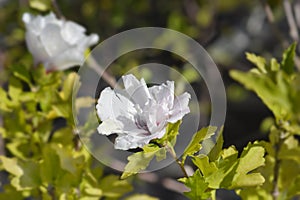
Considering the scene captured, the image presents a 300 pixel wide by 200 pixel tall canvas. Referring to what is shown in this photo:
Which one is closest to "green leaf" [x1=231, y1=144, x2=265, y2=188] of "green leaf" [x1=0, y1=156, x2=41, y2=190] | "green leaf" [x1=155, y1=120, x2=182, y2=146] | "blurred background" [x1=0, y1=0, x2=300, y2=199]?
"green leaf" [x1=155, y1=120, x2=182, y2=146]

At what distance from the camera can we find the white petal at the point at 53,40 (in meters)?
1.28

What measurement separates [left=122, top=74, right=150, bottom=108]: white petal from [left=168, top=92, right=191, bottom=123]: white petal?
45mm

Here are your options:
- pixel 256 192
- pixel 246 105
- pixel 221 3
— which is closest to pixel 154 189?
pixel 246 105

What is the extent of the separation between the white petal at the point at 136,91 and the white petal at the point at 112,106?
0.01 meters

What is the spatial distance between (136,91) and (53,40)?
0.45m

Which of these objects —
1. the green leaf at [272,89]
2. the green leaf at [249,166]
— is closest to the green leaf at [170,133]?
the green leaf at [249,166]

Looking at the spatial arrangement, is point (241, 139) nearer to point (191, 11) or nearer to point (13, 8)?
point (191, 11)

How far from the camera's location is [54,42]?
130 cm

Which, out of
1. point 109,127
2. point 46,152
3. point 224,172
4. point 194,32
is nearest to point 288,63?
point 224,172

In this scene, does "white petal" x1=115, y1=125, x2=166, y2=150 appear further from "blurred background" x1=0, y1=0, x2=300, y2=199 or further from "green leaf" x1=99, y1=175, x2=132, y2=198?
"blurred background" x1=0, y1=0, x2=300, y2=199

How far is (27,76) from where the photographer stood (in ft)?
4.23

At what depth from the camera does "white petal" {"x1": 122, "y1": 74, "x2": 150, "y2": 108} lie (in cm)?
90

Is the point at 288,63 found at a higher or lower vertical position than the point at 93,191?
higher

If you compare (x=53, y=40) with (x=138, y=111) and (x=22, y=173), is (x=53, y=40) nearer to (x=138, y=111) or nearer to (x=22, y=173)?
(x=22, y=173)
